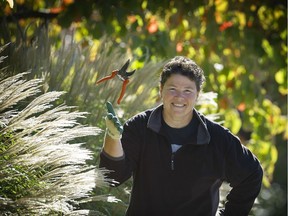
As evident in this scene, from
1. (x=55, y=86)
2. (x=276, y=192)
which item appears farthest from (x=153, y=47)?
(x=276, y=192)

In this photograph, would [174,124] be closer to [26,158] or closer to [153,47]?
[26,158]

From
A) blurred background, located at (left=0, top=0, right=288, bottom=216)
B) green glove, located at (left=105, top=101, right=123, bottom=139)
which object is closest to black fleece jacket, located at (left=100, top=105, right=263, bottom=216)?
green glove, located at (left=105, top=101, right=123, bottom=139)

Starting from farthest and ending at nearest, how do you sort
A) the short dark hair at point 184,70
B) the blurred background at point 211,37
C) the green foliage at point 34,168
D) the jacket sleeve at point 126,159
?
the blurred background at point 211,37
the short dark hair at point 184,70
the jacket sleeve at point 126,159
the green foliage at point 34,168

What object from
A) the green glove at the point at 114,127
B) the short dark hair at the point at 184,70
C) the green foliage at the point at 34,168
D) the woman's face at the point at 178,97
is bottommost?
the green foliage at the point at 34,168

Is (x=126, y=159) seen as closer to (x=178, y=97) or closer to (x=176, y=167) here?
(x=176, y=167)

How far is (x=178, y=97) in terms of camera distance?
2936 mm

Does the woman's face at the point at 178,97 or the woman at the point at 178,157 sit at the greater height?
the woman's face at the point at 178,97

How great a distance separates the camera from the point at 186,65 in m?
3.00

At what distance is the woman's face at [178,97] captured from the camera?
116 inches

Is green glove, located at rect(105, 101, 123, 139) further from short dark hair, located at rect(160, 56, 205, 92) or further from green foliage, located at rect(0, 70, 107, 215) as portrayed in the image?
short dark hair, located at rect(160, 56, 205, 92)

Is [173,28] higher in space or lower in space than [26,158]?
higher

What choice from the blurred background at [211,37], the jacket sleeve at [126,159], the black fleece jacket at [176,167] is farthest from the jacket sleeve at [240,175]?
the blurred background at [211,37]

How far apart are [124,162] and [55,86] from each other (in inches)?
42.1

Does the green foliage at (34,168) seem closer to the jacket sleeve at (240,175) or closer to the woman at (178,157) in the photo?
the woman at (178,157)
